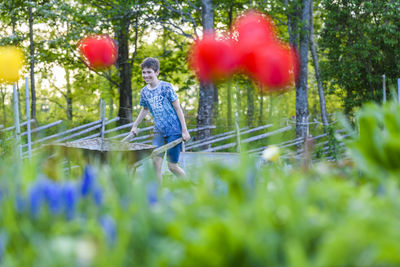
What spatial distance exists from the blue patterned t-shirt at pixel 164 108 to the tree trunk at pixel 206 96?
6.53 m

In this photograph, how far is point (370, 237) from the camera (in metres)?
0.59

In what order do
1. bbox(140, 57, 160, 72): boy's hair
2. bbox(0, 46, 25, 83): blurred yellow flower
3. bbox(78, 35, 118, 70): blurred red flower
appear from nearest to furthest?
bbox(140, 57, 160, 72): boy's hair < bbox(0, 46, 25, 83): blurred yellow flower < bbox(78, 35, 118, 70): blurred red flower

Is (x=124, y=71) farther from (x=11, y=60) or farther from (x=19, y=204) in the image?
(x=19, y=204)

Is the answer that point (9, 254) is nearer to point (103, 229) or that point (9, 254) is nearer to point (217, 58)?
point (103, 229)

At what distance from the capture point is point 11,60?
1202 centimetres

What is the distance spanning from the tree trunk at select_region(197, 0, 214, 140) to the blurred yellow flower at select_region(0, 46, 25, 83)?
15.3 ft

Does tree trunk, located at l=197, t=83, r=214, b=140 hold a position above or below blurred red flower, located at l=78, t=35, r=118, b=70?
below

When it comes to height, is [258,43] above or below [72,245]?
above

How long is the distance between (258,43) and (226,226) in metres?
10.5

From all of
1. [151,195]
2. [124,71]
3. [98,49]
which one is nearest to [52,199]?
[151,195]

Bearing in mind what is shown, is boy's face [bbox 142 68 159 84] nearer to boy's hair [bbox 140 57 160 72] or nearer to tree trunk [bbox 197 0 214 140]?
boy's hair [bbox 140 57 160 72]

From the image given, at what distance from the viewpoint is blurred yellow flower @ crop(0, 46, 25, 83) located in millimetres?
11984

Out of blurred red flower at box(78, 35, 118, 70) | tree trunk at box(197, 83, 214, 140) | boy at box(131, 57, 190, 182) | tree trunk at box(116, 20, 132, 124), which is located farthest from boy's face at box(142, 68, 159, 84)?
tree trunk at box(116, 20, 132, 124)

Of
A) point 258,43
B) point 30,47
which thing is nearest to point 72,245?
point 258,43
